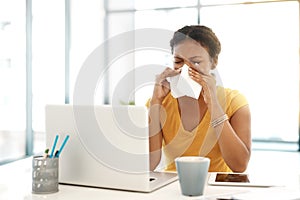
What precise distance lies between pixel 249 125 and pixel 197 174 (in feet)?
1.89

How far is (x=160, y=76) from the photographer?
4.74 feet

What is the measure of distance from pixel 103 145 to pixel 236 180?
15.3 inches

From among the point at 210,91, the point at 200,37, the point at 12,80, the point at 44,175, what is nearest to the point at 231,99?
the point at 210,91

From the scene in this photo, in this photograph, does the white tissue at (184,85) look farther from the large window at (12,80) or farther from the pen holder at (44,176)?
the large window at (12,80)

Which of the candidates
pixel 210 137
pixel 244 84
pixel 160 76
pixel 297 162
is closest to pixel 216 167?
pixel 210 137

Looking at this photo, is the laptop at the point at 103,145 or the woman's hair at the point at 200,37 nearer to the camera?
the laptop at the point at 103,145

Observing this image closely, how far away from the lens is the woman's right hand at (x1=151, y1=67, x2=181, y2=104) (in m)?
1.42

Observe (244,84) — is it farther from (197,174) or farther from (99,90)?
(197,174)

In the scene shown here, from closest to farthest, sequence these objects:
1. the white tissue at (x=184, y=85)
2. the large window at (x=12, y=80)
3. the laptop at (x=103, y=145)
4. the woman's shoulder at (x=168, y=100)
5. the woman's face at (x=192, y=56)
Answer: the laptop at (x=103, y=145) < the white tissue at (x=184, y=85) < the woman's face at (x=192, y=56) < the woman's shoulder at (x=168, y=100) < the large window at (x=12, y=80)

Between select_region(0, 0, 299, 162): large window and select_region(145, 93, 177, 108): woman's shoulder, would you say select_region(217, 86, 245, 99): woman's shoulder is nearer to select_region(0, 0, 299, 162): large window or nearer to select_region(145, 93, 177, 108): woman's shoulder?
select_region(145, 93, 177, 108): woman's shoulder

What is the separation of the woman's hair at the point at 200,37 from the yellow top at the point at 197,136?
16 cm

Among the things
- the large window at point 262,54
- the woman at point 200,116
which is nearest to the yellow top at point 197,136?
the woman at point 200,116

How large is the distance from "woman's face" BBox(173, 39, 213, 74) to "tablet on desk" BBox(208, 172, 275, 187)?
0.41 m

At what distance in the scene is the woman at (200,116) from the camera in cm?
141
